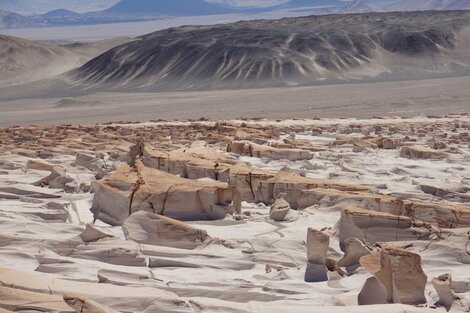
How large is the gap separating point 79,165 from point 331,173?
9.93ft

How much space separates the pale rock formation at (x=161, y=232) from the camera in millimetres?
5551

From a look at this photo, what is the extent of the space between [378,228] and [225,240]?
1063mm

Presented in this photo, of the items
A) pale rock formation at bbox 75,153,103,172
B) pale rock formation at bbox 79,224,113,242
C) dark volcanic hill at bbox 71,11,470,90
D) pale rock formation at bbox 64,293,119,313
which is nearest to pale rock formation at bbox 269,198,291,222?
pale rock formation at bbox 79,224,113,242

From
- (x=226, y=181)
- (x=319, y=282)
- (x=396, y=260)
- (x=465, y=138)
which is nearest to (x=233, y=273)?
(x=319, y=282)

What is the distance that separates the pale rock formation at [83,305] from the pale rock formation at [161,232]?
66.2 inches

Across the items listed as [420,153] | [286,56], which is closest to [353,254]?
[420,153]

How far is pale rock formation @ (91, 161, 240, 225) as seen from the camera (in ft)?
21.3

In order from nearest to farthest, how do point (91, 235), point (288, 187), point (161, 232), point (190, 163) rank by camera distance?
point (91, 235) → point (161, 232) → point (288, 187) → point (190, 163)

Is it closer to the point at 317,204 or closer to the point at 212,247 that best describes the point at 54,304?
the point at 212,247

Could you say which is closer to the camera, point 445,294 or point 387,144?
point 445,294

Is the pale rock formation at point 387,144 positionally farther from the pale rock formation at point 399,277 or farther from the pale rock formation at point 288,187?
the pale rock formation at point 399,277

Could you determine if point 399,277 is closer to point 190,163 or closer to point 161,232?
point 161,232

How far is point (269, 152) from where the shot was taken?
11266 millimetres

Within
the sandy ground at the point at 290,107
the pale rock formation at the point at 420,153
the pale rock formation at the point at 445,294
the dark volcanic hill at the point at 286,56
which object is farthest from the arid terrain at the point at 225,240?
the dark volcanic hill at the point at 286,56
